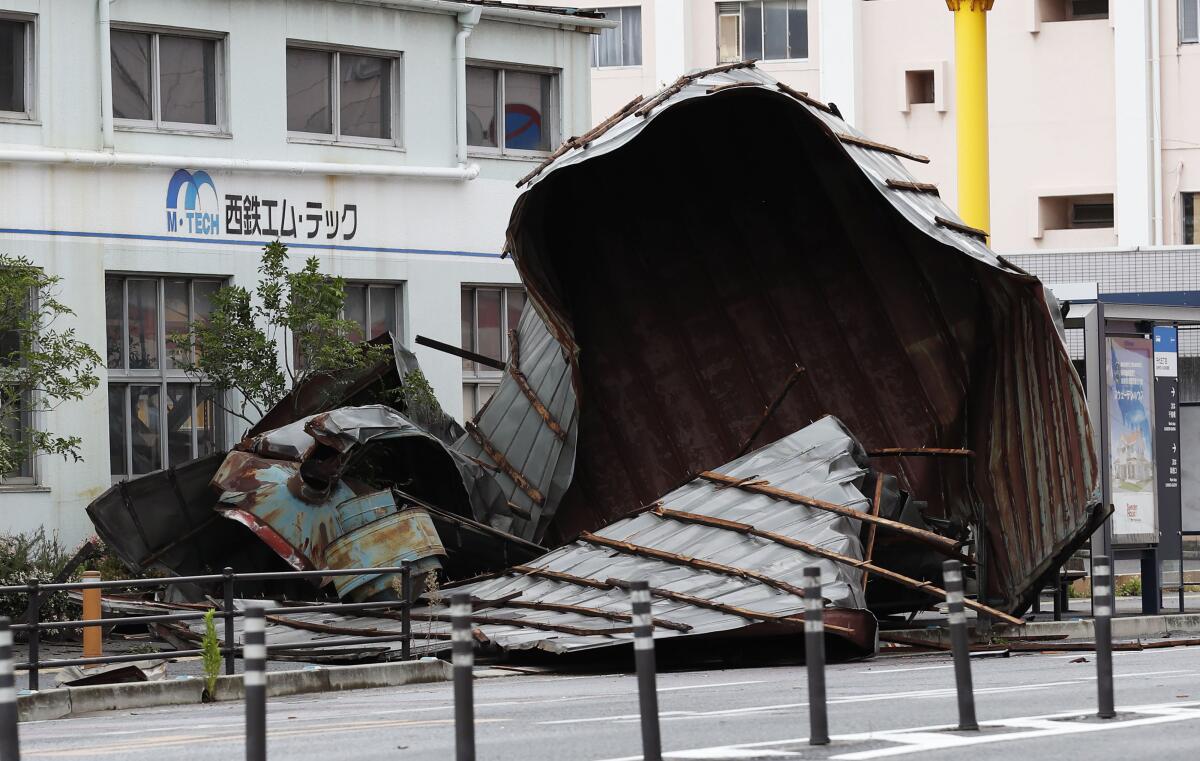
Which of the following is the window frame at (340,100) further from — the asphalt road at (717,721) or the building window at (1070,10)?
the building window at (1070,10)

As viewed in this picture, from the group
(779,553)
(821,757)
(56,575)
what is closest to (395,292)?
(56,575)

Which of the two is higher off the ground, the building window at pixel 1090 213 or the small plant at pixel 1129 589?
the building window at pixel 1090 213

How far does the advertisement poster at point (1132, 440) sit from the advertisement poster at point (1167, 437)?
5.2 inches

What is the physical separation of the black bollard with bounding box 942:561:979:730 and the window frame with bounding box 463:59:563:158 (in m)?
17.7

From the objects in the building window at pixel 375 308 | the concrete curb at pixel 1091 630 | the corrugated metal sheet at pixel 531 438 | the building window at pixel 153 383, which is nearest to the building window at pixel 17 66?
the building window at pixel 153 383

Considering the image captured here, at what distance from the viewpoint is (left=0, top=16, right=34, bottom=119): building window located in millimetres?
23344

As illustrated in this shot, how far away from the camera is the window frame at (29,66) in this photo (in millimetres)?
23297

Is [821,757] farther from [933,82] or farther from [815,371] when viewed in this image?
[933,82]

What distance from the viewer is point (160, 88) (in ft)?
80.7

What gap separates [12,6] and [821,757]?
17134 mm

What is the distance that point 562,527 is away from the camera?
23047 mm

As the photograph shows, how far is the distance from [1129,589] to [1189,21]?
21.8 m

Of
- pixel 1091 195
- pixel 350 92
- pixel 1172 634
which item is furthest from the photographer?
pixel 1091 195

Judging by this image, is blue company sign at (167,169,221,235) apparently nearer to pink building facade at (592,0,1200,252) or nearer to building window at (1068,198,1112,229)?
pink building facade at (592,0,1200,252)
